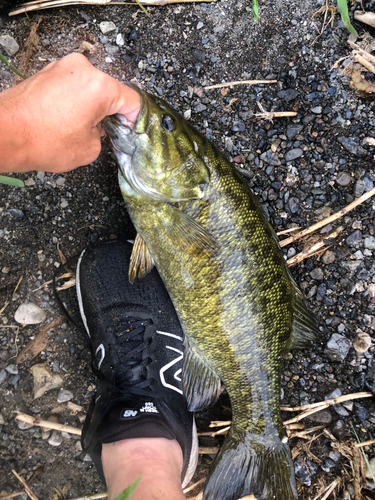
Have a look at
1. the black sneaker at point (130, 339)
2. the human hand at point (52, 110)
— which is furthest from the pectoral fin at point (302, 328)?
the human hand at point (52, 110)

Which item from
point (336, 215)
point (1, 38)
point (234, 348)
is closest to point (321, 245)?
point (336, 215)

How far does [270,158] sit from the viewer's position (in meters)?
2.92

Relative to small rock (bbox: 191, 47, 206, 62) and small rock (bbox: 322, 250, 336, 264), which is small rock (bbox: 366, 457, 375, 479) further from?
small rock (bbox: 191, 47, 206, 62)

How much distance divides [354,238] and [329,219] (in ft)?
0.82

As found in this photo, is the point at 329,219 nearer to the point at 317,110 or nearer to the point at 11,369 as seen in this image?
the point at 317,110

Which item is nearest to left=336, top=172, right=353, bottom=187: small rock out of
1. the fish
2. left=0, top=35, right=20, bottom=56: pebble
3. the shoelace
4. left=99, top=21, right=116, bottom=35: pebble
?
the fish

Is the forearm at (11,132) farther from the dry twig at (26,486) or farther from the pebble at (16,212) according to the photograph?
the dry twig at (26,486)

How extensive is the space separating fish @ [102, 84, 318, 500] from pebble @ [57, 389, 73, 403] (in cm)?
96

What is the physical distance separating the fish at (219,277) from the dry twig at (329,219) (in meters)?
0.44

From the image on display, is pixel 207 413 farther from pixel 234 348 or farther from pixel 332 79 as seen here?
pixel 332 79

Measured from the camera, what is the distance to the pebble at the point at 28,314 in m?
2.85

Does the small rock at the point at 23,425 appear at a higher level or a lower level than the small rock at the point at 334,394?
lower

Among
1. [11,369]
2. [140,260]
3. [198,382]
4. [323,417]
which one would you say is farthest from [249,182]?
[11,369]

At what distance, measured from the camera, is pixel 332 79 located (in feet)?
9.41
